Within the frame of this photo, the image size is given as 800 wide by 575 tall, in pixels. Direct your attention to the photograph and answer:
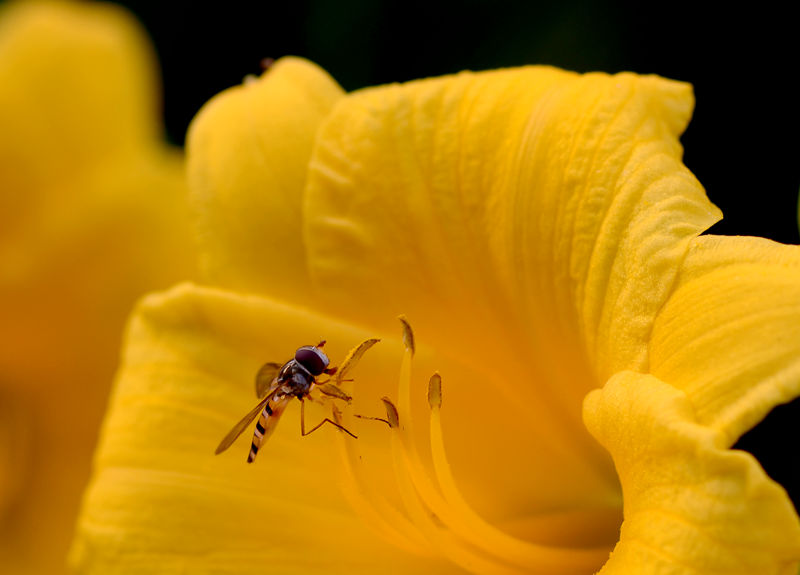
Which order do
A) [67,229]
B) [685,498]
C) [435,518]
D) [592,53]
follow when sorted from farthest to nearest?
1. [67,229]
2. [592,53]
3. [435,518]
4. [685,498]

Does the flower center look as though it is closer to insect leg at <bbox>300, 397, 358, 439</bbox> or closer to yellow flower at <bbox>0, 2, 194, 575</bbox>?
insect leg at <bbox>300, 397, 358, 439</bbox>

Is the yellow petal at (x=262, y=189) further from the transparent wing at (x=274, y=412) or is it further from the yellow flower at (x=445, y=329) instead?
the transparent wing at (x=274, y=412)

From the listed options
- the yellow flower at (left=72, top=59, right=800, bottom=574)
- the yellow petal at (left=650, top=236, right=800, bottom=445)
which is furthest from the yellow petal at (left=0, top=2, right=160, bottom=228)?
the yellow petal at (left=650, top=236, right=800, bottom=445)

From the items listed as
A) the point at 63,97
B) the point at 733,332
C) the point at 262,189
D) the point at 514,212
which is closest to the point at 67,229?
the point at 63,97

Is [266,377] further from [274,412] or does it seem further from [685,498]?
[685,498]

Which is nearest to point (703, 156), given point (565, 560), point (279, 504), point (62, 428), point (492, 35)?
point (492, 35)

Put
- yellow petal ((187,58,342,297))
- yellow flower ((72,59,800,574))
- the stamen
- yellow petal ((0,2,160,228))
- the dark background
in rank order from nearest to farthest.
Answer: yellow flower ((72,59,800,574)) < the stamen < yellow petal ((187,58,342,297)) < the dark background < yellow petal ((0,2,160,228))
